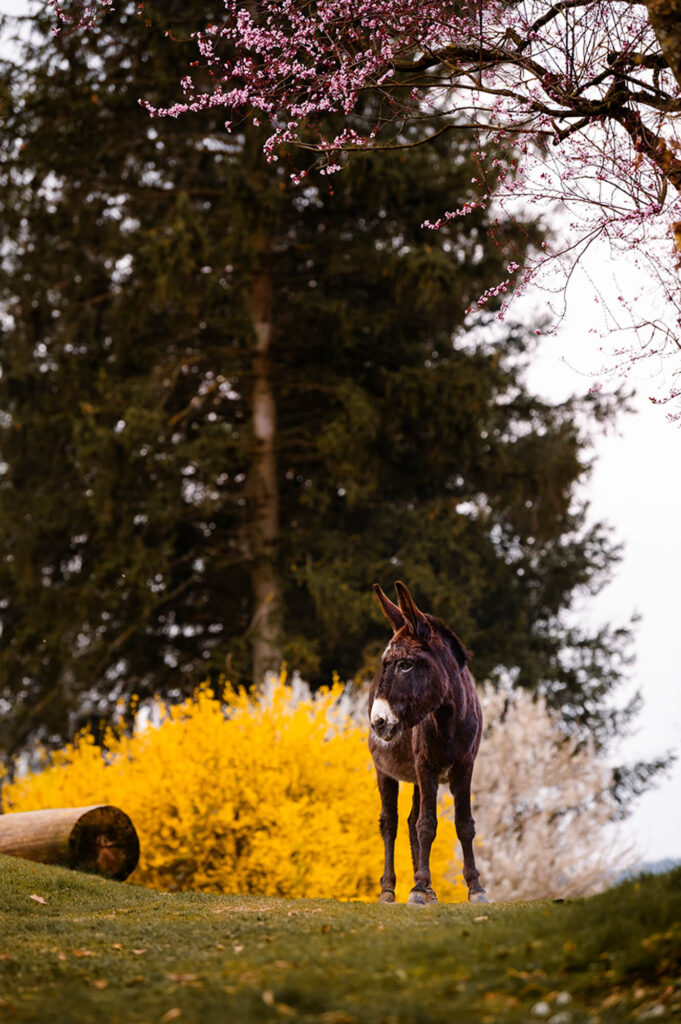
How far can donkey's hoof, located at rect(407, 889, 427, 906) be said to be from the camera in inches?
276

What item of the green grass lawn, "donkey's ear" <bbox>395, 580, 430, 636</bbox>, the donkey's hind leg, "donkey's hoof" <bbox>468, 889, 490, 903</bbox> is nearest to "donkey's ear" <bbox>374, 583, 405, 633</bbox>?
"donkey's ear" <bbox>395, 580, 430, 636</bbox>

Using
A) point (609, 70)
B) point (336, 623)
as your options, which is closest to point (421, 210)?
point (336, 623)

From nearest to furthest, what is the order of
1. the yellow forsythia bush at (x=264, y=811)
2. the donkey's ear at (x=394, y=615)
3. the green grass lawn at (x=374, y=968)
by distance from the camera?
the green grass lawn at (x=374, y=968) → the donkey's ear at (x=394, y=615) → the yellow forsythia bush at (x=264, y=811)

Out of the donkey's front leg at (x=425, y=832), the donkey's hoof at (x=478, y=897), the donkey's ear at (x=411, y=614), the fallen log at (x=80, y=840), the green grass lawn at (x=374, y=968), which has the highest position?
the donkey's ear at (x=411, y=614)

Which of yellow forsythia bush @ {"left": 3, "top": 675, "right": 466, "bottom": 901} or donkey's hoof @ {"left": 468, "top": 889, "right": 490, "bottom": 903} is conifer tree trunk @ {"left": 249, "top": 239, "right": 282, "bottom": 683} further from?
donkey's hoof @ {"left": 468, "top": 889, "right": 490, "bottom": 903}

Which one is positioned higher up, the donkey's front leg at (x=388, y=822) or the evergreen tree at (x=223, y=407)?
the evergreen tree at (x=223, y=407)

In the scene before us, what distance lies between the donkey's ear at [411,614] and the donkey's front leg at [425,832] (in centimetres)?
88

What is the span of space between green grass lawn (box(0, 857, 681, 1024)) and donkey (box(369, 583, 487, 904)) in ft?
3.18

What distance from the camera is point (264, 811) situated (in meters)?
11.4

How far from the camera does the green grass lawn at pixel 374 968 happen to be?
157 inches

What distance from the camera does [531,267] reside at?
283 inches

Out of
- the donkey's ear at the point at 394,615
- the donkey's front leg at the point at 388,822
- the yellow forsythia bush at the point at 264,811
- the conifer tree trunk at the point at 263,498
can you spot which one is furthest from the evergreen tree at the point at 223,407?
the donkey's ear at the point at 394,615

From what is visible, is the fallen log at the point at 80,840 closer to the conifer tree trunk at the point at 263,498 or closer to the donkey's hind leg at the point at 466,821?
the donkey's hind leg at the point at 466,821

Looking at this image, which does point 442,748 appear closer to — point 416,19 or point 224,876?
point 416,19
